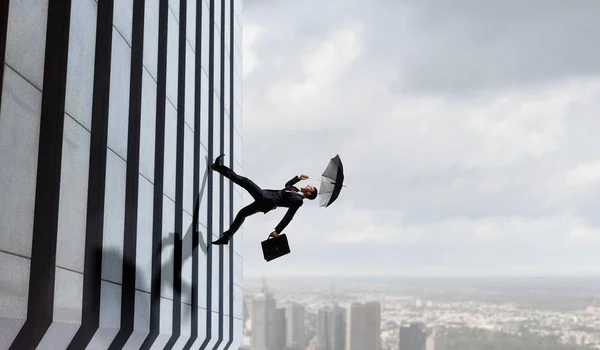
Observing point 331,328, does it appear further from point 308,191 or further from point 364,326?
point 308,191

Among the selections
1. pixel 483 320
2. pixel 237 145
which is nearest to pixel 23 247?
pixel 237 145

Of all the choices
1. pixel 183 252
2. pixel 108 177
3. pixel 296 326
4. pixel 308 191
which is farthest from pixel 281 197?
pixel 296 326

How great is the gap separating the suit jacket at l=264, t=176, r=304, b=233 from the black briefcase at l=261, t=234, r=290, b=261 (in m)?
0.35

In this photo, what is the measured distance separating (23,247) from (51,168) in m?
1.32

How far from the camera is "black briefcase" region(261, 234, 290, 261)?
1773 cm

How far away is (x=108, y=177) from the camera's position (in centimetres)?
1314

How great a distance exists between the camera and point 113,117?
13.6 meters

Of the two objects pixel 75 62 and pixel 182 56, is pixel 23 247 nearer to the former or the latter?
pixel 75 62

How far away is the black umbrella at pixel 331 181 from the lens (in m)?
16.7

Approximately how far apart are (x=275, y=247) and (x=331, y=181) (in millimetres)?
1974

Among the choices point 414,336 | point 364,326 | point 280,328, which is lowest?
point 414,336

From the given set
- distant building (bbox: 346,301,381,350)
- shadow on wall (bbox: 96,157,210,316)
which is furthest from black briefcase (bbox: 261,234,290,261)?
distant building (bbox: 346,301,381,350)

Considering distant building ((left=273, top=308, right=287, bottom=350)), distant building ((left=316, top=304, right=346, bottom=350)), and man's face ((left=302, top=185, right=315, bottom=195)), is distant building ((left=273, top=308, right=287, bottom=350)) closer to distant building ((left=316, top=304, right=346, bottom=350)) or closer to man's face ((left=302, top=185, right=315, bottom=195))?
distant building ((left=316, top=304, right=346, bottom=350))

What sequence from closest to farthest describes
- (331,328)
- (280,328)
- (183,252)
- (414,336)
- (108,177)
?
(108,177)
(183,252)
(280,328)
(331,328)
(414,336)
